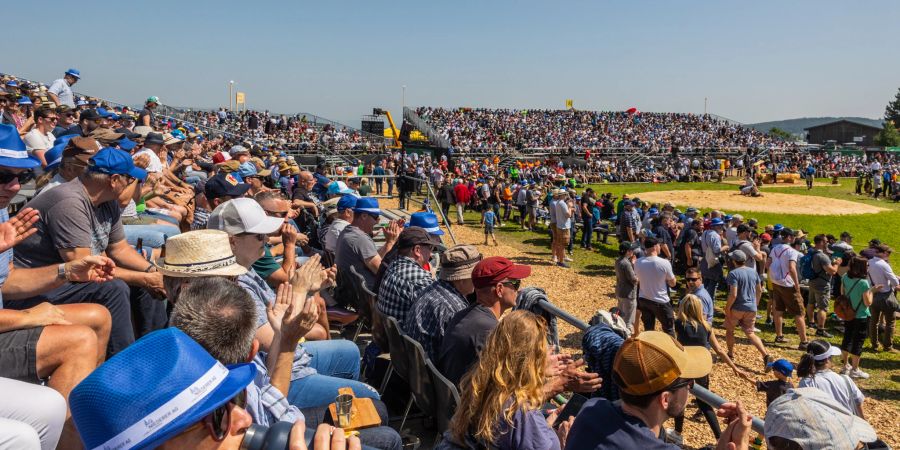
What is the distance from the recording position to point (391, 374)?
4.94 meters

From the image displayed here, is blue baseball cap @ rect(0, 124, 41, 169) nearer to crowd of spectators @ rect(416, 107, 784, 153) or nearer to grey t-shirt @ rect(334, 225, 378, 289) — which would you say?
grey t-shirt @ rect(334, 225, 378, 289)

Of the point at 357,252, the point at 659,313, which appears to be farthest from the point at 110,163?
the point at 659,313

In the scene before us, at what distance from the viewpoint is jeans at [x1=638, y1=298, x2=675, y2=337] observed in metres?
9.02

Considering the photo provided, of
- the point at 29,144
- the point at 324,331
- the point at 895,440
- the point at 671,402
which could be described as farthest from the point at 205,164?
the point at 895,440

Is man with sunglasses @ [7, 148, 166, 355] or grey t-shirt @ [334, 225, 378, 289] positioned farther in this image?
grey t-shirt @ [334, 225, 378, 289]

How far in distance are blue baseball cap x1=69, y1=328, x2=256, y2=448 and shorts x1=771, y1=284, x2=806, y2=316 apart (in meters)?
10.4

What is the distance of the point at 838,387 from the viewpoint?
573 cm

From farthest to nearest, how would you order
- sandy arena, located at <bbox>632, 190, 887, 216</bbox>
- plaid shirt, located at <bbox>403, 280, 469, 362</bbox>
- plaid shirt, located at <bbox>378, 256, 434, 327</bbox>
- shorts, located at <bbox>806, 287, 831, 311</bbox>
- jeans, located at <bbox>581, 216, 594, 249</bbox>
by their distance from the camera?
sandy arena, located at <bbox>632, 190, 887, 216</bbox> < jeans, located at <bbox>581, 216, 594, 249</bbox> < shorts, located at <bbox>806, 287, 831, 311</bbox> < plaid shirt, located at <bbox>378, 256, 434, 327</bbox> < plaid shirt, located at <bbox>403, 280, 469, 362</bbox>

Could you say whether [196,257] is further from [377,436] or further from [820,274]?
[820,274]

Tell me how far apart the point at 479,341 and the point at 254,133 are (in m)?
30.1

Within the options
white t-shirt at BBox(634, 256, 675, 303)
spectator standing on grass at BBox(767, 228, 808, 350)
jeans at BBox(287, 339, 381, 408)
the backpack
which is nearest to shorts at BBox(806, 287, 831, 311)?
the backpack

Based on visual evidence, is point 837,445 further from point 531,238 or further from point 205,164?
point 531,238

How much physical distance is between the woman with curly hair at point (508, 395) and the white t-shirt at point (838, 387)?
4049 mm

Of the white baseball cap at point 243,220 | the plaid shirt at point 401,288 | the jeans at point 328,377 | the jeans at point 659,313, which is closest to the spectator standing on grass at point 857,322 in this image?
the jeans at point 659,313
